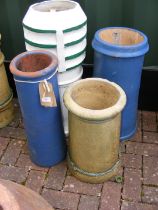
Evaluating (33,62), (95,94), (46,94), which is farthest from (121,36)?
(46,94)

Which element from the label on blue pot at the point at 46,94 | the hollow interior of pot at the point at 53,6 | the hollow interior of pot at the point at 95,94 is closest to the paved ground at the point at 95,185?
the hollow interior of pot at the point at 95,94

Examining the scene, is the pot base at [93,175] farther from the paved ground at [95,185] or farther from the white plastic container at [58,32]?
the white plastic container at [58,32]

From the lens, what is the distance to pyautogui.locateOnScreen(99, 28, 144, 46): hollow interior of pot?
2619 millimetres

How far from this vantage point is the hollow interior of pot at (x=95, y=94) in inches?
92.4

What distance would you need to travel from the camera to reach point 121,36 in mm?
2705

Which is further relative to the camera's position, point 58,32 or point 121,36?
point 121,36

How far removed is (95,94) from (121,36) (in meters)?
0.66

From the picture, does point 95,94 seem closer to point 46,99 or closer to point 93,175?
point 46,99

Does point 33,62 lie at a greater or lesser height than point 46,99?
greater

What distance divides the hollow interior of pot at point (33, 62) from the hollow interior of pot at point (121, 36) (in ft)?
1.99

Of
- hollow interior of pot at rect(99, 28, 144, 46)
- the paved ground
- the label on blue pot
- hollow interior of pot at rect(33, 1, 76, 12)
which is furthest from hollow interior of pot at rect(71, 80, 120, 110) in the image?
hollow interior of pot at rect(33, 1, 76, 12)

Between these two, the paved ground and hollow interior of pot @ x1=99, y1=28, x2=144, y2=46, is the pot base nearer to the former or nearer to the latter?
the paved ground

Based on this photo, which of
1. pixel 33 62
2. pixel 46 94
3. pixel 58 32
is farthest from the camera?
pixel 33 62

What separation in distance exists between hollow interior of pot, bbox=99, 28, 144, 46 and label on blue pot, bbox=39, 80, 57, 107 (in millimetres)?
817
